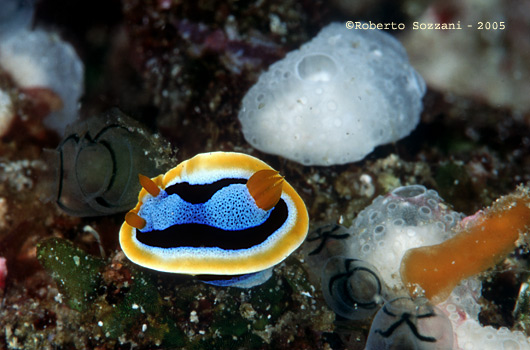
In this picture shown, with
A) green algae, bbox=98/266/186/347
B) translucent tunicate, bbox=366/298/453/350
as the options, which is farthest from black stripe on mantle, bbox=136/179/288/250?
translucent tunicate, bbox=366/298/453/350

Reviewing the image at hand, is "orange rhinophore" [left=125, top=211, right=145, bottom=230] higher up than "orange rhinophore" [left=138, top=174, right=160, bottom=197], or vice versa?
"orange rhinophore" [left=138, top=174, right=160, bottom=197]

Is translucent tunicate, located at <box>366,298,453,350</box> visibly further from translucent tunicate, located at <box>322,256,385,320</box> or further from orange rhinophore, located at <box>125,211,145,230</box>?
orange rhinophore, located at <box>125,211,145,230</box>

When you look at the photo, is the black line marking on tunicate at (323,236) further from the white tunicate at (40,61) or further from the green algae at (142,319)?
the white tunicate at (40,61)

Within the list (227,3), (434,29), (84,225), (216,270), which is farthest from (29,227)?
(434,29)

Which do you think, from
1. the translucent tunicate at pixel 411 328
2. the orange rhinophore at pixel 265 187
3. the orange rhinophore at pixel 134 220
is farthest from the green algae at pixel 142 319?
the translucent tunicate at pixel 411 328

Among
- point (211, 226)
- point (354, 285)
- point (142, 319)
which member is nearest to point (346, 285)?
point (354, 285)
